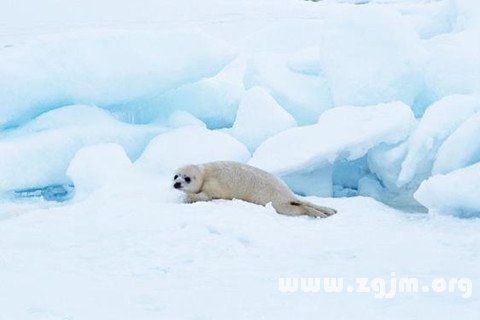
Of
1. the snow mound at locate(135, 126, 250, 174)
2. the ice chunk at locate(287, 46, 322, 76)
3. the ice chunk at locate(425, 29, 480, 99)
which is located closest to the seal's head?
the snow mound at locate(135, 126, 250, 174)

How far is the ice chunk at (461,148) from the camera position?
3.72m

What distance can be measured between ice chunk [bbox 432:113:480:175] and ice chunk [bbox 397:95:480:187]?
130 millimetres

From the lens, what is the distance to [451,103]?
414 cm

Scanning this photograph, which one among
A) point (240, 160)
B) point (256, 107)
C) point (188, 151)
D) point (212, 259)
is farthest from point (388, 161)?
point (212, 259)

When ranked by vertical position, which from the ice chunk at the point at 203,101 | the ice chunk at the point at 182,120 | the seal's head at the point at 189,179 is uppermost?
the ice chunk at the point at 203,101

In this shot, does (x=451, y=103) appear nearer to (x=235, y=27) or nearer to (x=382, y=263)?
(x=382, y=263)

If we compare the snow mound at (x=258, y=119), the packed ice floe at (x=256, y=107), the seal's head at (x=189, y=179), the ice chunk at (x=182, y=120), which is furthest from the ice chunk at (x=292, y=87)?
the seal's head at (x=189, y=179)

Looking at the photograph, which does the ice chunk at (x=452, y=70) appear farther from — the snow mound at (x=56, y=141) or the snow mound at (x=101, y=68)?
the snow mound at (x=56, y=141)

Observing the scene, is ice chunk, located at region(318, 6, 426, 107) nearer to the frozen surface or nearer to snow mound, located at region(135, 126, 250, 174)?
snow mound, located at region(135, 126, 250, 174)

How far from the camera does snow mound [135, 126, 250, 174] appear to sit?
4461mm

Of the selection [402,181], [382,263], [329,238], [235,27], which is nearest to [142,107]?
[402,181]

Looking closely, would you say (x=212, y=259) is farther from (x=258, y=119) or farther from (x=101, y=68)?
(x=101, y=68)

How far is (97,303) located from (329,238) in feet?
3.70

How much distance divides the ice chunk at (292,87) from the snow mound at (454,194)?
195 cm
